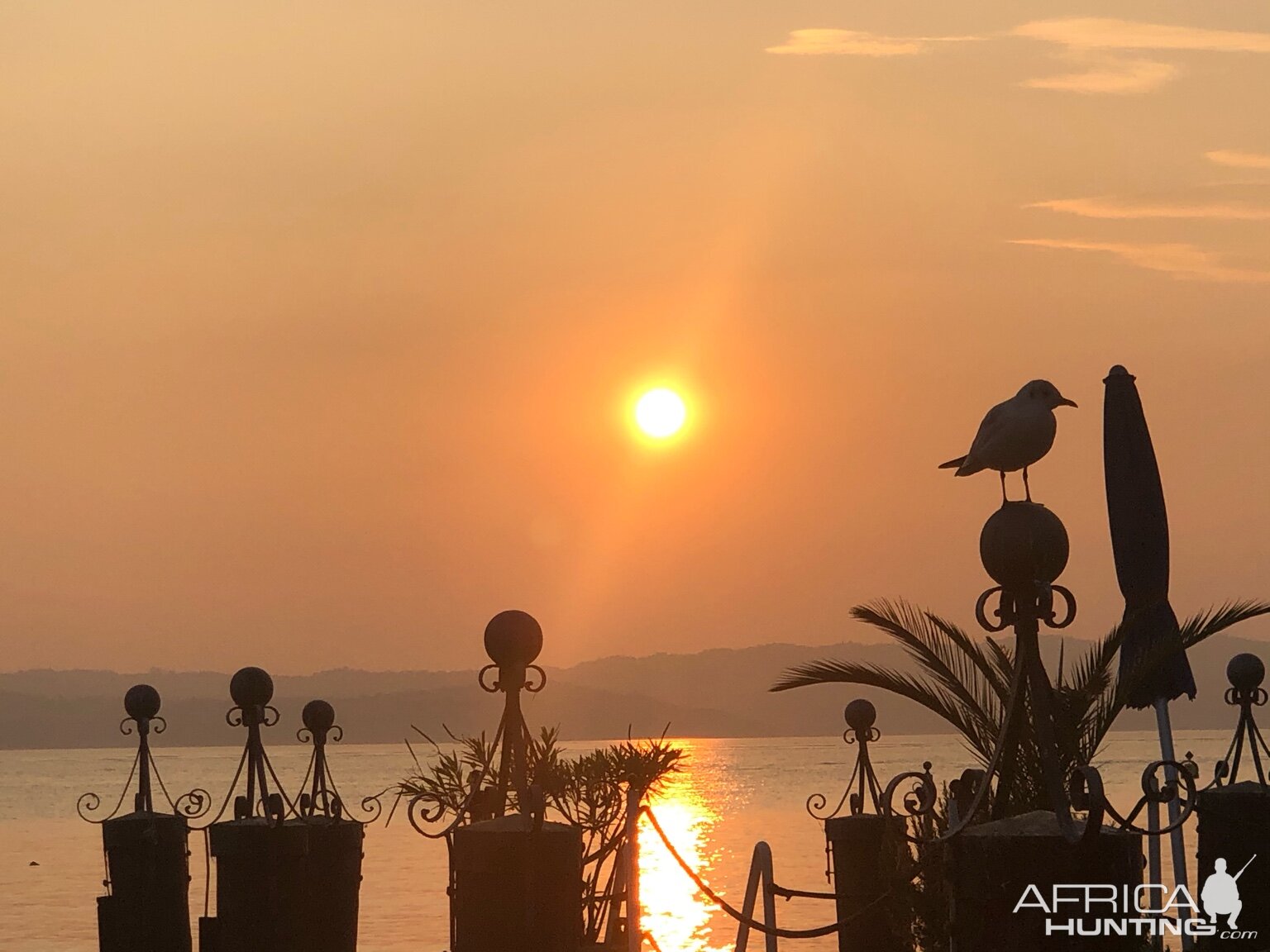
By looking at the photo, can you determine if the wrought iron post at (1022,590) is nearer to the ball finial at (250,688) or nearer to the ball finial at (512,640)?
the ball finial at (512,640)

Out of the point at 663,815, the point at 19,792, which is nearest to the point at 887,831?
the point at 663,815

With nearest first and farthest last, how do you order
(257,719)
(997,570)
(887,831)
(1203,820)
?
(997,570) → (887,831) → (1203,820) → (257,719)

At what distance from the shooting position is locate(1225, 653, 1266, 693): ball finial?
52.5 ft

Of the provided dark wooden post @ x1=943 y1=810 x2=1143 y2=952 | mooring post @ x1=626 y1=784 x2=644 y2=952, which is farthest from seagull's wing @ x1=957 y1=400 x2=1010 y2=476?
mooring post @ x1=626 y1=784 x2=644 y2=952

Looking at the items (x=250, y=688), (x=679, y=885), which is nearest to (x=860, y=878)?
(x=250, y=688)

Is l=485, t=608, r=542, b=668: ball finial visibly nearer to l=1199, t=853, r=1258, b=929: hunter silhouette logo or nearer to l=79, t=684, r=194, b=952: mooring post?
l=1199, t=853, r=1258, b=929: hunter silhouette logo

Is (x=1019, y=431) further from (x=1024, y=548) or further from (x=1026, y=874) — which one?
(x=1026, y=874)

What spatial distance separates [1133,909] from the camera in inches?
341

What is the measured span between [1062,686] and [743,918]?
3552mm

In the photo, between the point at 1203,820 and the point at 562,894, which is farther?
the point at 1203,820

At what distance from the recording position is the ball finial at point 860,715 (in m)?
18.0

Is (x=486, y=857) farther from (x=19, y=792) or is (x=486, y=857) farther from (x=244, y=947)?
(x=19, y=792)

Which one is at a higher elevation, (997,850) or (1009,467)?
(1009,467)

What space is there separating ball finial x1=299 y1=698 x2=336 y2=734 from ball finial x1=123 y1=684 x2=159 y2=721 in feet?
5.39
